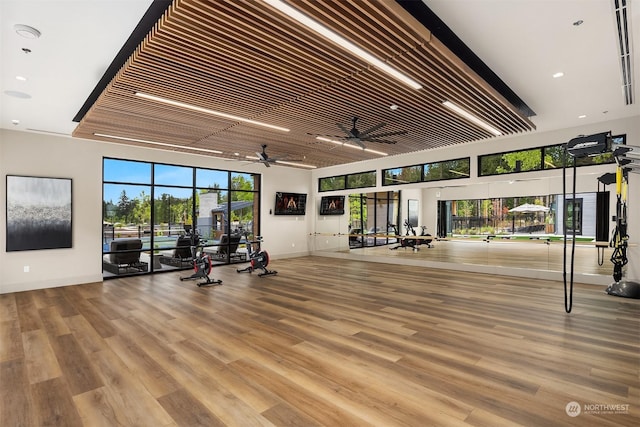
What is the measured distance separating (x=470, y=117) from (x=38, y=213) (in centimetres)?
897

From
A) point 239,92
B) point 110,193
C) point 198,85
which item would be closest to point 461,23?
point 239,92

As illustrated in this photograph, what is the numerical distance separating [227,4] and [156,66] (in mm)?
1592

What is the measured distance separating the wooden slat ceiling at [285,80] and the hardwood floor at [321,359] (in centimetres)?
330

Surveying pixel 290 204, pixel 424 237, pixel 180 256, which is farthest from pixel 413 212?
pixel 180 256

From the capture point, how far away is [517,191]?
25.8 ft

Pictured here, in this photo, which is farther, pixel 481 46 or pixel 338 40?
pixel 481 46

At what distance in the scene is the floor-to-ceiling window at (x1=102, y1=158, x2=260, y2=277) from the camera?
8016mm

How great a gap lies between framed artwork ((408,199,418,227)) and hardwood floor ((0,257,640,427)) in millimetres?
3929

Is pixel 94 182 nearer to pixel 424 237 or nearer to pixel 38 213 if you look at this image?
pixel 38 213

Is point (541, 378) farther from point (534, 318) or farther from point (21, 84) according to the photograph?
point (21, 84)

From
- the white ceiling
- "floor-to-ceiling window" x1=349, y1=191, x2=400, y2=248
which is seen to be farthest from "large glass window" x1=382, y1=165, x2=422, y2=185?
the white ceiling

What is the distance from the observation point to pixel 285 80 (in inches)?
171

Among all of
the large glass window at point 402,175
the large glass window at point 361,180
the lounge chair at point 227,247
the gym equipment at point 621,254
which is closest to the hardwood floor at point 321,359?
the gym equipment at point 621,254

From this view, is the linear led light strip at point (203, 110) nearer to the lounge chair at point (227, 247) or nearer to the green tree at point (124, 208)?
the green tree at point (124, 208)
